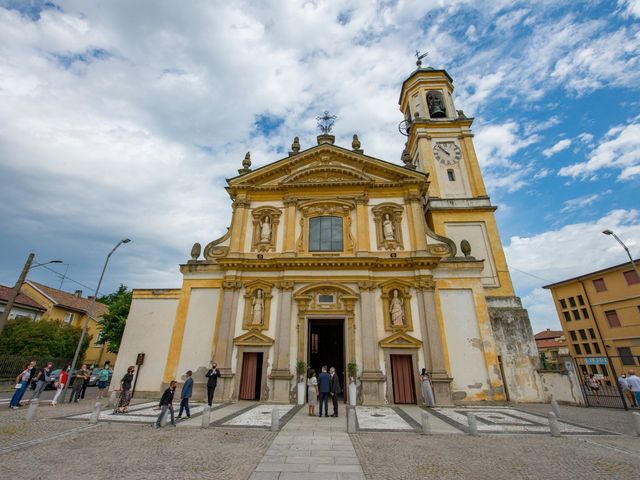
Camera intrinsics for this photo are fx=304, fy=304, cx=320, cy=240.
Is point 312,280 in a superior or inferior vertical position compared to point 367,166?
inferior

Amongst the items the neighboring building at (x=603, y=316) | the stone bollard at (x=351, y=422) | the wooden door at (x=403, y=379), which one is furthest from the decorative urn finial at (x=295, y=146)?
the neighboring building at (x=603, y=316)

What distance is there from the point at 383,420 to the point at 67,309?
121 ft

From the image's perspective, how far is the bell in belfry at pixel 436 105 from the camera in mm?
24594

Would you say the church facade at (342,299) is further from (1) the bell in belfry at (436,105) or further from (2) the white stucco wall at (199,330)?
(1) the bell in belfry at (436,105)

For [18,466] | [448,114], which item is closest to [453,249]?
[448,114]

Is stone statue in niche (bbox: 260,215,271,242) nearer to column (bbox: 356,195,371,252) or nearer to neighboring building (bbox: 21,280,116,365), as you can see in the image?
column (bbox: 356,195,371,252)

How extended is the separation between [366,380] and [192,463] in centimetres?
970

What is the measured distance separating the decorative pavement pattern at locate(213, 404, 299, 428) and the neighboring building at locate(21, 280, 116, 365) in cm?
2534

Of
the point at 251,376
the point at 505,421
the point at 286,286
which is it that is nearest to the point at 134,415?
the point at 251,376

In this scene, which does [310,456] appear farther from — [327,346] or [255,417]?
[327,346]

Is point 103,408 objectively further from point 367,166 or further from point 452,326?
point 367,166

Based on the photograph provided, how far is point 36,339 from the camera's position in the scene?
24281 millimetres

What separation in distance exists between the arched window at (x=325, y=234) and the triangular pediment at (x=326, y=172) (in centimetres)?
230

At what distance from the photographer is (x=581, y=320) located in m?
34.6
